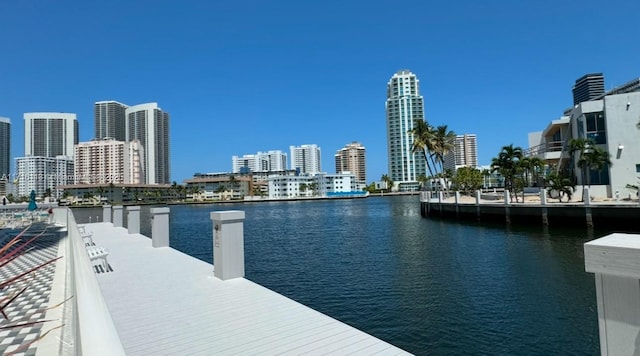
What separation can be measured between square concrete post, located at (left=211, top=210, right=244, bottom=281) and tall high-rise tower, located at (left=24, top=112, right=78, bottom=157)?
737ft

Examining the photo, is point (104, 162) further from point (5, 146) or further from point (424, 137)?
point (424, 137)

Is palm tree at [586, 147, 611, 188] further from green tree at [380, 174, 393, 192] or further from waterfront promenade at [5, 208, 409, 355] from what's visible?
green tree at [380, 174, 393, 192]

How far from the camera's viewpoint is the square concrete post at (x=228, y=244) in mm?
8172

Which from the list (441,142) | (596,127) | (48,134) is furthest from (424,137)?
(48,134)

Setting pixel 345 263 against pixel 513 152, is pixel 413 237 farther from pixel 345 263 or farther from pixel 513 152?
pixel 513 152

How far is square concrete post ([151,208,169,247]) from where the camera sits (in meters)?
12.9

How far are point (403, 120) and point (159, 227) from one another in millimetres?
158049

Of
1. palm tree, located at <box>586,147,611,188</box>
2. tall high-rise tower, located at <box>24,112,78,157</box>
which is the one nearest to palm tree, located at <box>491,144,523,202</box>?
palm tree, located at <box>586,147,611,188</box>

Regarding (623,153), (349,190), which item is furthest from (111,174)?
(623,153)

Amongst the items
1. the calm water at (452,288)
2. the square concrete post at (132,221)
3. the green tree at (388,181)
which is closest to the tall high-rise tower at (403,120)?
the green tree at (388,181)

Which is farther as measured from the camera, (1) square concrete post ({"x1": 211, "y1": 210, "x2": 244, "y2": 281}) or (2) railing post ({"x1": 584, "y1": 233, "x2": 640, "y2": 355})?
(1) square concrete post ({"x1": 211, "y1": 210, "x2": 244, "y2": 281})

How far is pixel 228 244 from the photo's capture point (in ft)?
26.8

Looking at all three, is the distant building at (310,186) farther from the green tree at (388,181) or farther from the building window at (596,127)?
the building window at (596,127)

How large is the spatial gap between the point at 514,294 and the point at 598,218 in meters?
18.5
